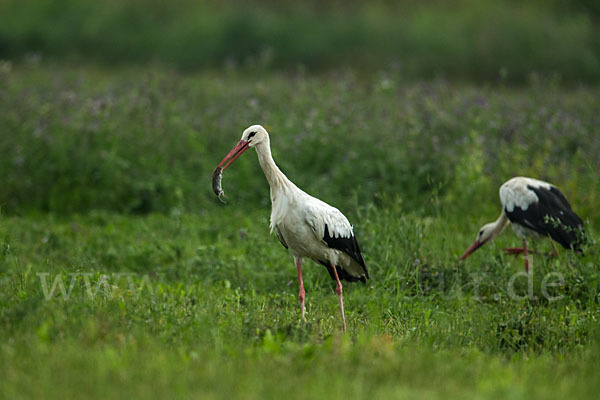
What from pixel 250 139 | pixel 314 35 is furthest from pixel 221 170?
pixel 314 35

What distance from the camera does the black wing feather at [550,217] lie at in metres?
6.87

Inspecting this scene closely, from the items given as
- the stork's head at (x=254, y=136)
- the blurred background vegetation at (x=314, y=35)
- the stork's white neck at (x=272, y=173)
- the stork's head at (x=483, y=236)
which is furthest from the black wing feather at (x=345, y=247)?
the blurred background vegetation at (x=314, y=35)

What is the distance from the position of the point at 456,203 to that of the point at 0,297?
18.2 ft

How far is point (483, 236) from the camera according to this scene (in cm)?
727

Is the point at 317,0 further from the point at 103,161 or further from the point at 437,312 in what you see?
the point at 437,312

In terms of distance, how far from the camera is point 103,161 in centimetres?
916

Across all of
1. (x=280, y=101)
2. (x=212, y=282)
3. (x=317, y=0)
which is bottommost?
(x=212, y=282)

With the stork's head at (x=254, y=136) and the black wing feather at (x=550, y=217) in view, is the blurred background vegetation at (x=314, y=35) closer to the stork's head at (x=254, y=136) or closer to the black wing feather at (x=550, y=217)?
the black wing feather at (x=550, y=217)

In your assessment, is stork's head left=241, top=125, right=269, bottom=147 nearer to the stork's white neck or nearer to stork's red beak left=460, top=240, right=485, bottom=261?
the stork's white neck

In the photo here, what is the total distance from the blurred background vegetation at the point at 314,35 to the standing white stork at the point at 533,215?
10099 millimetres

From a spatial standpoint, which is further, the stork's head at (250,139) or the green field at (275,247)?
the stork's head at (250,139)

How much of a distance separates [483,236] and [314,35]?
12990 millimetres

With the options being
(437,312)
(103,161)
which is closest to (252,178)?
(103,161)

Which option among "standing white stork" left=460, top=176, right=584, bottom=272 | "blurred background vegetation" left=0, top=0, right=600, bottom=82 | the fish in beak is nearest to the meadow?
"standing white stork" left=460, top=176, right=584, bottom=272
